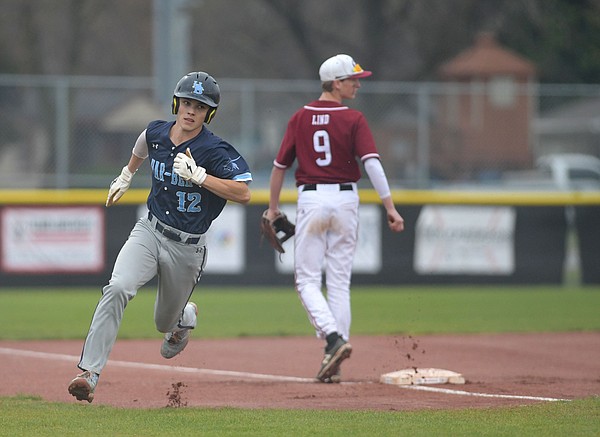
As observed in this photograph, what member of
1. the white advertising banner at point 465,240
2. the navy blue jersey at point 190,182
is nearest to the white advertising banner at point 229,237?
the white advertising banner at point 465,240

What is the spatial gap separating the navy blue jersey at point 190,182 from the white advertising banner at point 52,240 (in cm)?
923

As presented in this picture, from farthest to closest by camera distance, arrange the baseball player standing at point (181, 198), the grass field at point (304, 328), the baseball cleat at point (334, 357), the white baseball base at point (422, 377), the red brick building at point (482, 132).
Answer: the red brick building at point (482, 132)
the white baseball base at point (422, 377)
the baseball cleat at point (334, 357)
the baseball player standing at point (181, 198)
the grass field at point (304, 328)

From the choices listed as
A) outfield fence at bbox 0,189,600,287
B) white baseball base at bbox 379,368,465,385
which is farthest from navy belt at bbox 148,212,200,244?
outfield fence at bbox 0,189,600,287

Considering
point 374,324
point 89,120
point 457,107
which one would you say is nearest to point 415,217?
point 374,324

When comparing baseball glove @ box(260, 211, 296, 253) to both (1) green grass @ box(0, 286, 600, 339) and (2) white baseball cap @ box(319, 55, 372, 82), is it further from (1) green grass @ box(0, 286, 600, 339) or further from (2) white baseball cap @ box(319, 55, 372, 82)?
(1) green grass @ box(0, 286, 600, 339)

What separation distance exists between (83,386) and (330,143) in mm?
2980

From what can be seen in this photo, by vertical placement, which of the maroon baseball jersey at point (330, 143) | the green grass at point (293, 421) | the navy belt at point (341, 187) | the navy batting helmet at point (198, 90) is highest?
the navy batting helmet at point (198, 90)

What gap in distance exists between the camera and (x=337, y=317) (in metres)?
8.34

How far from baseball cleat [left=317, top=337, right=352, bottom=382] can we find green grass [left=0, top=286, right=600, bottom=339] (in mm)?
3576

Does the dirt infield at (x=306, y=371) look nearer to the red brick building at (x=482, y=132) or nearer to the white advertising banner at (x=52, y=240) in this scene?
the white advertising banner at (x=52, y=240)

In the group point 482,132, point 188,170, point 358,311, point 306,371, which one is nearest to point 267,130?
point 482,132

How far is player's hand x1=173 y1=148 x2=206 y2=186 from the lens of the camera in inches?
253

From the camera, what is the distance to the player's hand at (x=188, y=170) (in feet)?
21.1

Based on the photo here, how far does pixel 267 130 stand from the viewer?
781 inches
